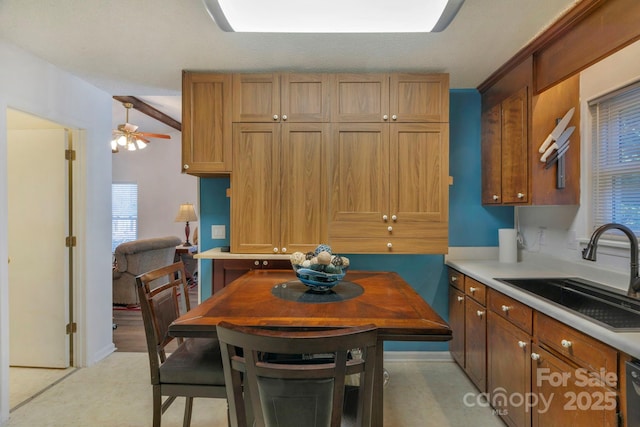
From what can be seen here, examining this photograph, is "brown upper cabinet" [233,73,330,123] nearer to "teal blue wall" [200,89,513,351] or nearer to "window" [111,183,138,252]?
"teal blue wall" [200,89,513,351]

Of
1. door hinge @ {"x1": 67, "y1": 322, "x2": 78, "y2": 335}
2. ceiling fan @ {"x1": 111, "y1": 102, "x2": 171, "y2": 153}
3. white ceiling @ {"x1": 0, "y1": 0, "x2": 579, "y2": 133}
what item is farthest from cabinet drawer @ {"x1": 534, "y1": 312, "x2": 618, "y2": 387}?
ceiling fan @ {"x1": 111, "y1": 102, "x2": 171, "y2": 153}

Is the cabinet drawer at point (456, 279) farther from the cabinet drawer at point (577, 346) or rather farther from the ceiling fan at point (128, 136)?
the ceiling fan at point (128, 136)

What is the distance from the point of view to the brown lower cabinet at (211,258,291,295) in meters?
2.60

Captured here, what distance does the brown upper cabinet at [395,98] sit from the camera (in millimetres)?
2463

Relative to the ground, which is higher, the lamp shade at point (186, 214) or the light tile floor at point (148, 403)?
the lamp shade at point (186, 214)

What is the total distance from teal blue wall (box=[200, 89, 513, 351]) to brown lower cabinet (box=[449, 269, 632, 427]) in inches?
15.8

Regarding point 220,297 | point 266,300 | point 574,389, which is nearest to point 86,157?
point 220,297

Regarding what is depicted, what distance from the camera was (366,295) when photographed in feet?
5.87

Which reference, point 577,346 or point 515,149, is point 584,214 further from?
point 577,346

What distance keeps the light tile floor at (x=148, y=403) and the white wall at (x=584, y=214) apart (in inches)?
46.8

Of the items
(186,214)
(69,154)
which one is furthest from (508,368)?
(186,214)

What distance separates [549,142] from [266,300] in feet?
6.83

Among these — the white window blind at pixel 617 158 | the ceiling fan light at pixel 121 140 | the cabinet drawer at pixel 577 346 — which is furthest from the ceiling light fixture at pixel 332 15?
the ceiling fan light at pixel 121 140

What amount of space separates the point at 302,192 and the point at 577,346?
1787 mm
